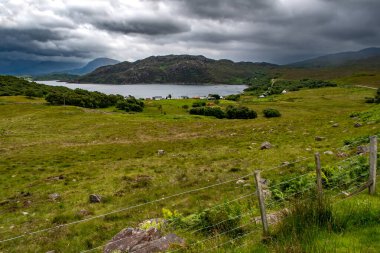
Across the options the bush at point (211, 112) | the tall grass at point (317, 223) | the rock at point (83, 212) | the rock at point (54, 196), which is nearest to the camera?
the tall grass at point (317, 223)

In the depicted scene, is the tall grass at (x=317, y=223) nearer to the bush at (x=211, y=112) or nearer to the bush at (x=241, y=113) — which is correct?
the bush at (x=241, y=113)

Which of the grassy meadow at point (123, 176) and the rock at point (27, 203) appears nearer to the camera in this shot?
the grassy meadow at point (123, 176)

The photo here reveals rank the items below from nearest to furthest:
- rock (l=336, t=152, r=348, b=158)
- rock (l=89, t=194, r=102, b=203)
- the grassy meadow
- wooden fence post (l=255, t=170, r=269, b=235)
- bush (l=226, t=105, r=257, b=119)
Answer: wooden fence post (l=255, t=170, r=269, b=235) < the grassy meadow < rock (l=89, t=194, r=102, b=203) < rock (l=336, t=152, r=348, b=158) < bush (l=226, t=105, r=257, b=119)

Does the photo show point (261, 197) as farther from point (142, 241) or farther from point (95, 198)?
point (95, 198)

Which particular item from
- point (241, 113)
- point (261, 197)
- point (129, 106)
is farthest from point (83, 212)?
point (129, 106)

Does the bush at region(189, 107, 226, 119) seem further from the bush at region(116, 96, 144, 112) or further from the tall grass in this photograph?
the tall grass

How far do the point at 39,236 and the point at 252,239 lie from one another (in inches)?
436

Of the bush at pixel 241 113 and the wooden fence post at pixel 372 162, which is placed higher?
the wooden fence post at pixel 372 162

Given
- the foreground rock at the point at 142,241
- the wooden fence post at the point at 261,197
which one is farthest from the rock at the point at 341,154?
the foreground rock at the point at 142,241

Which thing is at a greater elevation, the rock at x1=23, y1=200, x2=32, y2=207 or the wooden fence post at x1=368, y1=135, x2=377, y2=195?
the wooden fence post at x1=368, y1=135, x2=377, y2=195

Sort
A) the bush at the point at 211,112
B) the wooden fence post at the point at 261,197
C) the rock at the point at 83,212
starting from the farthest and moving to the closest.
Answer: the bush at the point at 211,112 < the rock at the point at 83,212 < the wooden fence post at the point at 261,197

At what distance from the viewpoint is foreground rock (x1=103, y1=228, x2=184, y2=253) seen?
10.7 metres

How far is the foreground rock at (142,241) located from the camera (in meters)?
10.7

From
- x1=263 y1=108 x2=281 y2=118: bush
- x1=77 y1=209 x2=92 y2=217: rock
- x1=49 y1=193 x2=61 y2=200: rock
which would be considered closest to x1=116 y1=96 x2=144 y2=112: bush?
x1=263 y1=108 x2=281 y2=118: bush
